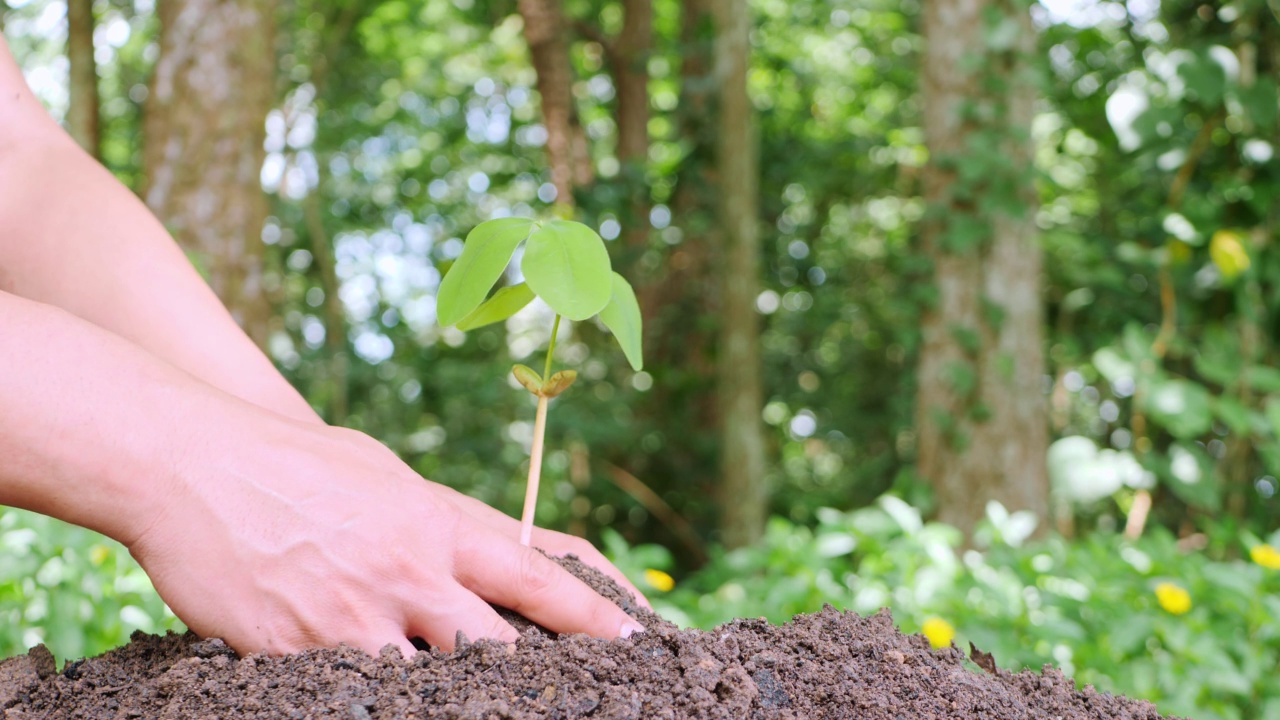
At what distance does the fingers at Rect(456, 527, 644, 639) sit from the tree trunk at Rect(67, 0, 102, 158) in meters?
3.57

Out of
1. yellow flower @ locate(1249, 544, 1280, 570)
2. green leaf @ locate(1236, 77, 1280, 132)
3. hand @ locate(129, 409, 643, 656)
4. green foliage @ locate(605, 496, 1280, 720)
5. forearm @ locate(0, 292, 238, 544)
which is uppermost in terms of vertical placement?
green leaf @ locate(1236, 77, 1280, 132)

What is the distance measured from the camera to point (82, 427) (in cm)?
87

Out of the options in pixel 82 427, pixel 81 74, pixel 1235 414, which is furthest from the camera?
pixel 81 74

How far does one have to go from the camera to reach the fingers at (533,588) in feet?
3.25

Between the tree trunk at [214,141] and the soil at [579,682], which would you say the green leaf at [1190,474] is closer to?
the soil at [579,682]

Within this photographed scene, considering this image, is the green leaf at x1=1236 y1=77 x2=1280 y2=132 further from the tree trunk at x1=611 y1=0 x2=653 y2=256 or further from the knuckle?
Answer: the tree trunk at x1=611 y1=0 x2=653 y2=256

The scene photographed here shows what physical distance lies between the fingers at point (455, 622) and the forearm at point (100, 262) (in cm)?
46

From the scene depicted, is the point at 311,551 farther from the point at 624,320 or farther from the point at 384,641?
the point at 624,320

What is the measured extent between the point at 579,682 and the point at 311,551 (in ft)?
0.90

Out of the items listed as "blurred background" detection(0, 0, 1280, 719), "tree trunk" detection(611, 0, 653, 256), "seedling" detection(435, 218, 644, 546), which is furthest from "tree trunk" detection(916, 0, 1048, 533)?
"tree trunk" detection(611, 0, 653, 256)

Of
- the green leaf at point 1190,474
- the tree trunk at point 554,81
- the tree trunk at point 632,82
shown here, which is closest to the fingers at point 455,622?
the green leaf at point 1190,474

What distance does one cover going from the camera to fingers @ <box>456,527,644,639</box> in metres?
0.99

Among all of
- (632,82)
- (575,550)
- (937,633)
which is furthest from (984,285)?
(632,82)

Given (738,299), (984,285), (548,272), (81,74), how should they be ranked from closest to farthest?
(548,272), (984,285), (81,74), (738,299)
